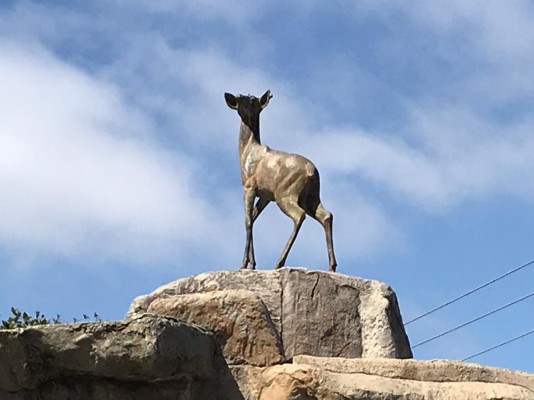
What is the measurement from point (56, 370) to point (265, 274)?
3.37 meters

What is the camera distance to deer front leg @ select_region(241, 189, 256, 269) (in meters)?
8.80

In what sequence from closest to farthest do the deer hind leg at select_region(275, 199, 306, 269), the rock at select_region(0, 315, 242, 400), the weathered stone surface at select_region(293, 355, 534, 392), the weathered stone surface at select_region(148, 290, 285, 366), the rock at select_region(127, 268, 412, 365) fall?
1. the rock at select_region(0, 315, 242, 400)
2. the weathered stone surface at select_region(148, 290, 285, 366)
3. the weathered stone surface at select_region(293, 355, 534, 392)
4. the rock at select_region(127, 268, 412, 365)
5. the deer hind leg at select_region(275, 199, 306, 269)

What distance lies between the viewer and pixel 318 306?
7.89 metres

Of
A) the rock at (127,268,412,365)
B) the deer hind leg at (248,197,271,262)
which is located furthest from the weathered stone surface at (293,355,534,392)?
the deer hind leg at (248,197,271,262)

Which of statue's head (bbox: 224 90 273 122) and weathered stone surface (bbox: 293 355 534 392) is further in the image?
statue's head (bbox: 224 90 273 122)

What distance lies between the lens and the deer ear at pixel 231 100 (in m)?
9.42

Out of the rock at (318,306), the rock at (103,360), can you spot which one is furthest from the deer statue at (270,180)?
the rock at (103,360)

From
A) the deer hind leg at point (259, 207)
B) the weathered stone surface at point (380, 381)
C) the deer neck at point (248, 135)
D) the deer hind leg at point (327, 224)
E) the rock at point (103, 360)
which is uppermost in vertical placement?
the deer neck at point (248, 135)

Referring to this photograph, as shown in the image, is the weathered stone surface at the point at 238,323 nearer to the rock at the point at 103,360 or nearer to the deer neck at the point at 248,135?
the rock at the point at 103,360

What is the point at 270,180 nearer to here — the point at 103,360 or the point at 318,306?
the point at 318,306

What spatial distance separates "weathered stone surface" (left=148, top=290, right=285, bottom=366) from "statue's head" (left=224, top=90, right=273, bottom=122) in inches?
151

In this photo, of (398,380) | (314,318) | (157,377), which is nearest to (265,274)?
(314,318)

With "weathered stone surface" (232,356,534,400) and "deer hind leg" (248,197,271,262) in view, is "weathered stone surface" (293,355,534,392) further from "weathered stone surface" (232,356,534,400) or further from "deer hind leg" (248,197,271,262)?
"deer hind leg" (248,197,271,262)

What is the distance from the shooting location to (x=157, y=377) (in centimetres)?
467
